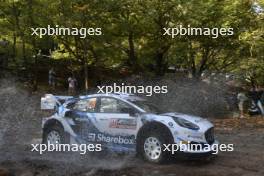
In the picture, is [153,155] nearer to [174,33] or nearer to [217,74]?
[174,33]

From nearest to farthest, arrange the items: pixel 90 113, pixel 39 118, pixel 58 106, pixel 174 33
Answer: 1. pixel 90 113
2. pixel 58 106
3. pixel 39 118
4. pixel 174 33

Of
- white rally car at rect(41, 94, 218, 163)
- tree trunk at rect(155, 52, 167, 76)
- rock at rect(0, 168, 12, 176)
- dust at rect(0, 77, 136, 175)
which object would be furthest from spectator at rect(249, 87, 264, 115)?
rock at rect(0, 168, 12, 176)

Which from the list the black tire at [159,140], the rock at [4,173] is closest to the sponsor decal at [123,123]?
the black tire at [159,140]

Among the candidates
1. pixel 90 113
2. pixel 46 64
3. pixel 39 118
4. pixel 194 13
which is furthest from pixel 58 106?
pixel 46 64

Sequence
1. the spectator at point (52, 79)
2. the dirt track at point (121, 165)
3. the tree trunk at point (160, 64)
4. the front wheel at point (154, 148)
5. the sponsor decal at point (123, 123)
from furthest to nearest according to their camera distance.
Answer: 1. the spectator at point (52, 79)
2. the tree trunk at point (160, 64)
3. the sponsor decal at point (123, 123)
4. the front wheel at point (154, 148)
5. the dirt track at point (121, 165)

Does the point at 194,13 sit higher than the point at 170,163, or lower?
higher

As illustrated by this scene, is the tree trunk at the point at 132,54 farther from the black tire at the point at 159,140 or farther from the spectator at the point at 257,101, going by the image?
the black tire at the point at 159,140

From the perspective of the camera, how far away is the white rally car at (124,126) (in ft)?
34.3

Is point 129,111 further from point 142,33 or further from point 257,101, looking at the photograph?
point 142,33

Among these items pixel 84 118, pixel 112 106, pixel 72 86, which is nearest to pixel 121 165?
pixel 112 106

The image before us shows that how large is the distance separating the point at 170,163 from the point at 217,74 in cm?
1690

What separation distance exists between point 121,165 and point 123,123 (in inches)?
40.6

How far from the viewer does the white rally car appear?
34.3ft

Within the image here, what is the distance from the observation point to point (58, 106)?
1262cm
